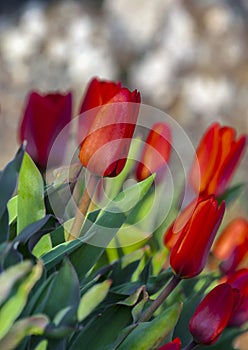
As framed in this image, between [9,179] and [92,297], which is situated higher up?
[9,179]

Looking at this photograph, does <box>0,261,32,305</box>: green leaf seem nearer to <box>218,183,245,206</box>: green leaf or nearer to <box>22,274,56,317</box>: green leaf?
<box>22,274,56,317</box>: green leaf

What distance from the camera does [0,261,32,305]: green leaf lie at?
67 cm

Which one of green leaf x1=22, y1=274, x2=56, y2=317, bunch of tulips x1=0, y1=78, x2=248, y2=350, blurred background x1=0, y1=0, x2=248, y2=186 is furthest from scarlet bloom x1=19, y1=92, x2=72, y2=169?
blurred background x1=0, y1=0, x2=248, y2=186

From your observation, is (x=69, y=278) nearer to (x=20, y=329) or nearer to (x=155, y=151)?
(x=20, y=329)

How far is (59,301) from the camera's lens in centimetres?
77

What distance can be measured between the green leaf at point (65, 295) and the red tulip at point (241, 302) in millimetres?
203

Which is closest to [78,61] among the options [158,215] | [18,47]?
[18,47]

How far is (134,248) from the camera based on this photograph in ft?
3.25

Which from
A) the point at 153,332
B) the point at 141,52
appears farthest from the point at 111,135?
the point at 141,52

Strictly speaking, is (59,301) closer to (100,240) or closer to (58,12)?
(100,240)

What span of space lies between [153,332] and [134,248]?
22cm

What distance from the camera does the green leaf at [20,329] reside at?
0.69m

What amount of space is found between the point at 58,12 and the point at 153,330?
9.51ft

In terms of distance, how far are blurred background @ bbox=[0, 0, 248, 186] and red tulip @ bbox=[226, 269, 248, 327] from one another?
7.32 feet
